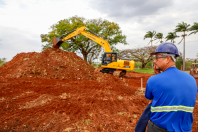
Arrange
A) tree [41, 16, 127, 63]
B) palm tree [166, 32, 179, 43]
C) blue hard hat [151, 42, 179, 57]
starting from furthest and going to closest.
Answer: palm tree [166, 32, 179, 43], tree [41, 16, 127, 63], blue hard hat [151, 42, 179, 57]

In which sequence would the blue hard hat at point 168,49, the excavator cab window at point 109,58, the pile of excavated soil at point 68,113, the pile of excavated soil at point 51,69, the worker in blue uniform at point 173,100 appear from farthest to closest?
the excavator cab window at point 109,58, the pile of excavated soil at point 51,69, the pile of excavated soil at point 68,113, the blue hard hat at point 168,49, the worker in blue uniform at point 173,100

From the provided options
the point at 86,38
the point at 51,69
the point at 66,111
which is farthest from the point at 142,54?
the point at 66,111

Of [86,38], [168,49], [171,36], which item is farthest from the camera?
[171,36]

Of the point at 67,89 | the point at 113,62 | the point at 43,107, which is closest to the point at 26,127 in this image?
the point at 43,107

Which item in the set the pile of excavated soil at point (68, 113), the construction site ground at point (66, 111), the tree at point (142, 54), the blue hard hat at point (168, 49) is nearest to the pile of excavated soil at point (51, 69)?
the construction site ground at point (66, 111)

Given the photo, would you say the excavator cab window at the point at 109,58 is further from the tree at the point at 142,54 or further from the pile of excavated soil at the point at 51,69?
the tree at the point at 142,54

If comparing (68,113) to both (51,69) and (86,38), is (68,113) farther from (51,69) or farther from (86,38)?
(86,38)

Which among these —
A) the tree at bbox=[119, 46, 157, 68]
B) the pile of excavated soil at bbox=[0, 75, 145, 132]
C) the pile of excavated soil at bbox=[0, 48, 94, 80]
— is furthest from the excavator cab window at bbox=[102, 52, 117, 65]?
the tree at bbox=[119, 46, 157, 68]

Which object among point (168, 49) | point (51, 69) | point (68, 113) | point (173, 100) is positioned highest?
point (168, 49)

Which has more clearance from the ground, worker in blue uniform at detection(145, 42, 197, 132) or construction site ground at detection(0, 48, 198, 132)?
worker in blue uniform at detection(145, 42, 197, 132)

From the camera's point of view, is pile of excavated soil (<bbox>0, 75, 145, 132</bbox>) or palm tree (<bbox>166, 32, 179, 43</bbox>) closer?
pile of excavated soil (<bbox>0, 75, 145, 132</bbox>)

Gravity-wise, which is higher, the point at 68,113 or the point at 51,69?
the point at 51,69

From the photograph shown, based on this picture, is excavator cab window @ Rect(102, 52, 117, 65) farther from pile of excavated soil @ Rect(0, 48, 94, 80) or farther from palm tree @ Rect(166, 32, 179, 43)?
palm tree @ Rect(166, 32, 179, 43)

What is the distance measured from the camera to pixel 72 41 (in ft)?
69.1
